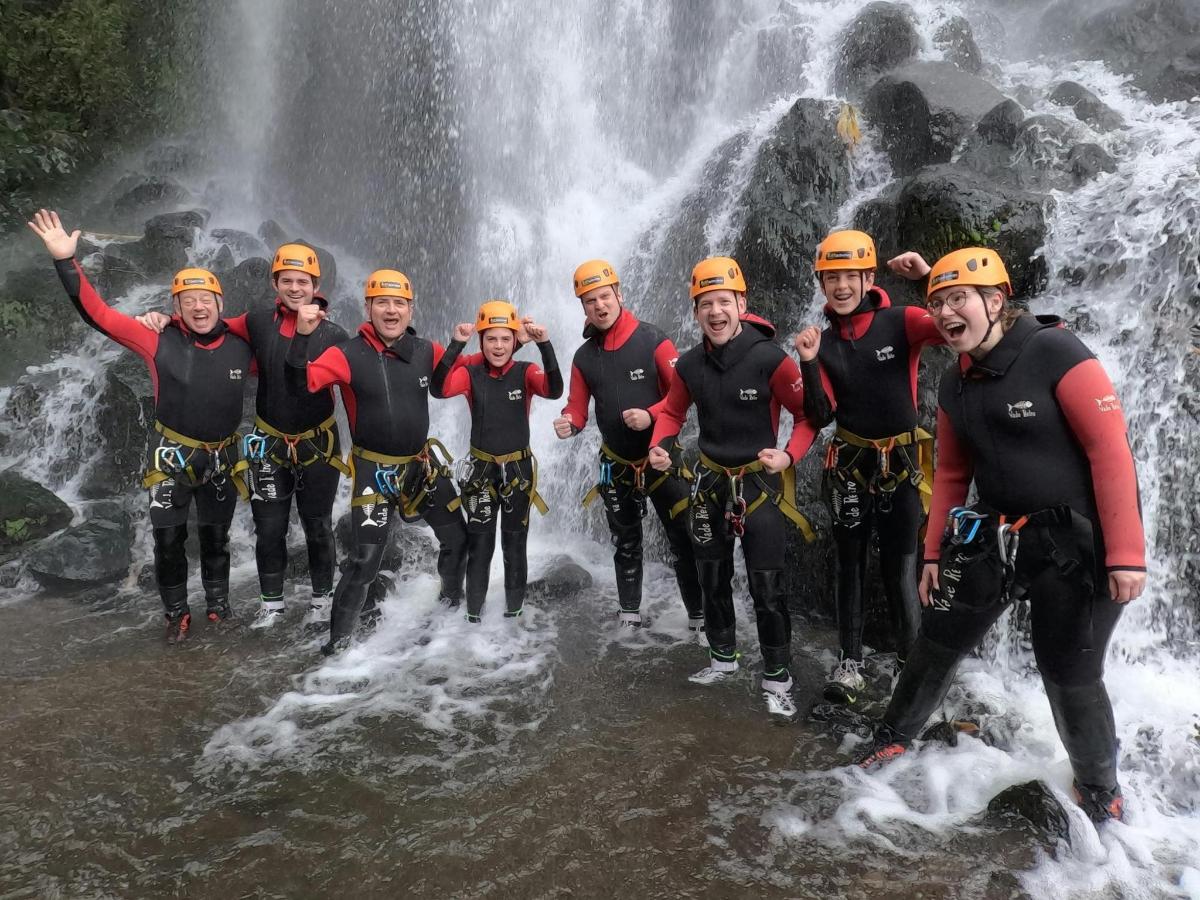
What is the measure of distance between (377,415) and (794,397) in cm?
300

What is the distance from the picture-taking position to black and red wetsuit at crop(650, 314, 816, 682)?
15.8 feet

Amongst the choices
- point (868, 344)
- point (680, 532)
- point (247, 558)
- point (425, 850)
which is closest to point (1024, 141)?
point (868, 344)

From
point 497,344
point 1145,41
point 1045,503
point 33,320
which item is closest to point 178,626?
point 497,344

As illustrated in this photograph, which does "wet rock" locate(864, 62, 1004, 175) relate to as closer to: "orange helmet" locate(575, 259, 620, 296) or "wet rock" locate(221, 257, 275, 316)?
"orange helmet" locate(575, 259, 620, 296)

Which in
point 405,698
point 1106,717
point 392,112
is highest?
point 392,112

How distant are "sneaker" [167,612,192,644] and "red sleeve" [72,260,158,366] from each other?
2.07m

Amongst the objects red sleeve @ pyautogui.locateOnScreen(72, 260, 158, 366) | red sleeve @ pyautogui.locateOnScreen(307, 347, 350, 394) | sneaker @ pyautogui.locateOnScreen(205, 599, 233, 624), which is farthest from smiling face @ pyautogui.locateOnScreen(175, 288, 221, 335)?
sneaker @ pyautogui.locateOnScreen(205, 599, 233, 624)

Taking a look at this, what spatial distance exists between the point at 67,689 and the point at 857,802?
17.3 ft

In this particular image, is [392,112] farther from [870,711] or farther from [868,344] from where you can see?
[870,711]

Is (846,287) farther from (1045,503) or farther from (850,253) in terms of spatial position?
(1045,503)

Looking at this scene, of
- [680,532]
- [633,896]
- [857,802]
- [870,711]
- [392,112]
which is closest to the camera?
[633,896]

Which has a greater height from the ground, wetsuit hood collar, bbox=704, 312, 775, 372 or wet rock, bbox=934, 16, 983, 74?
wet rock, bbox=934, 16, 983, 74

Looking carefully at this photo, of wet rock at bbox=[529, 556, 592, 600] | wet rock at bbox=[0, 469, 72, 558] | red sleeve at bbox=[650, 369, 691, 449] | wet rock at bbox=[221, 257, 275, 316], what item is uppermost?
wet rock at bbox=[221, 257, 275, 316]

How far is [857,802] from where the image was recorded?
13.2ft
